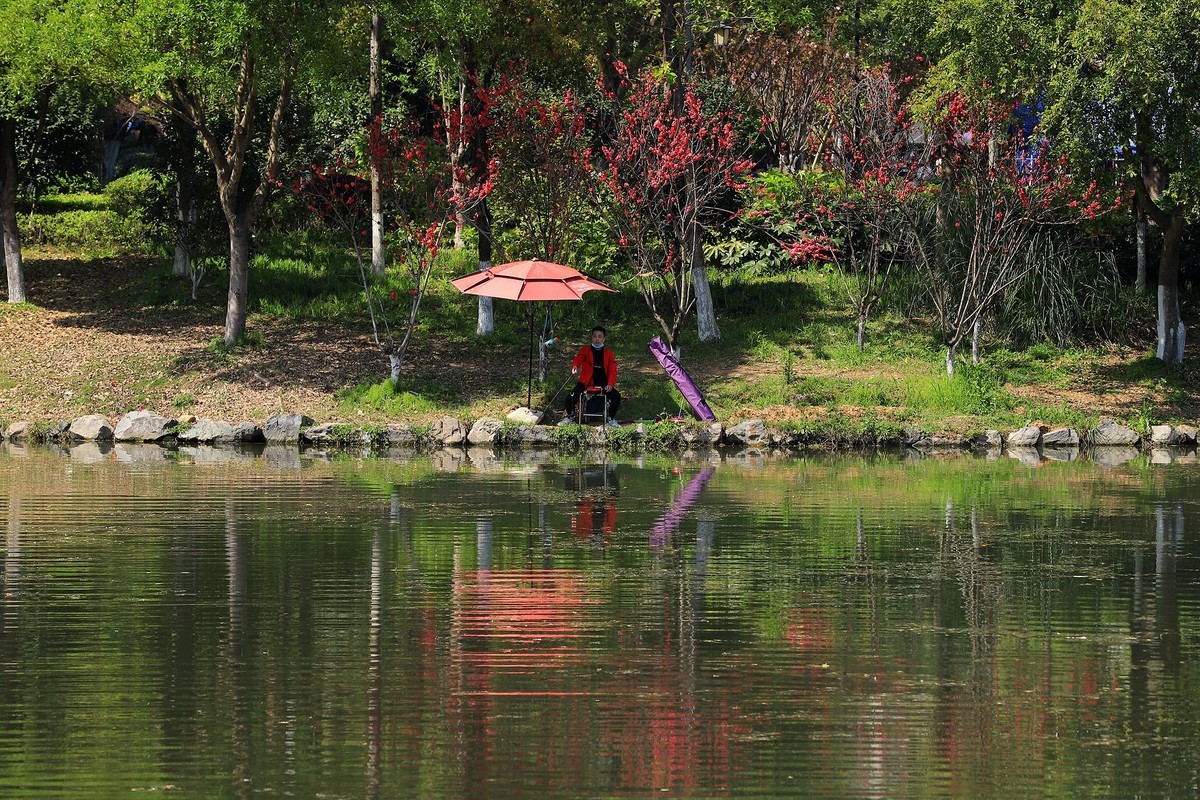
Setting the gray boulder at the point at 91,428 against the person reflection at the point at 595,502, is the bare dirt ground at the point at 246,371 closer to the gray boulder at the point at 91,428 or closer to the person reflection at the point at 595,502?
the gray boulder at the point at 91,428

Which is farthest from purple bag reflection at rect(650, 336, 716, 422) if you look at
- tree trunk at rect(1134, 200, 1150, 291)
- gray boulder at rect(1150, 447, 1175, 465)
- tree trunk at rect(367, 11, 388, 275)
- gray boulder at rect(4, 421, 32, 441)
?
tree trunk at rect(1134, 200, 1150, 291)

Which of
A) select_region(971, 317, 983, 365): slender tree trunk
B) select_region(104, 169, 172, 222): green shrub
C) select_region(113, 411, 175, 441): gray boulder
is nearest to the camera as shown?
select_region(113, 411, 175, 441): gray boulder

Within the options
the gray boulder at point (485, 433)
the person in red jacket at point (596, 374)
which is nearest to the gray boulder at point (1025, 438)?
the person in red jacket at point (596, 374)

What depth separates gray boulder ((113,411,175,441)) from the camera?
24.8 metres

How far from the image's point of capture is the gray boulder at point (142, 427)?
24812 mm

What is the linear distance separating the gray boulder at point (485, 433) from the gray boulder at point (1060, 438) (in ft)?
27.3

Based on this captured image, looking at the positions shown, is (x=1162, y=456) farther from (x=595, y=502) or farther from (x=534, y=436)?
(x=595, y=502)

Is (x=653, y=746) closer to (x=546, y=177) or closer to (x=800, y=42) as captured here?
(x=546, y=177)

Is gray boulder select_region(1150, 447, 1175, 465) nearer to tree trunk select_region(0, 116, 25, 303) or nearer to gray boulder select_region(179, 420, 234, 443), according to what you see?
gray boulder select_region(179, 420, 234, 443)

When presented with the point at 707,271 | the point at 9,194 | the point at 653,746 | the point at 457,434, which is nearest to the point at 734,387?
the point at 457,434

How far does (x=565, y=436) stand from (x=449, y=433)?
177 cm

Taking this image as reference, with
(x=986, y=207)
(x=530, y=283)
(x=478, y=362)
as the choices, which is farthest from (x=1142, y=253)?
(x=530, y=283)

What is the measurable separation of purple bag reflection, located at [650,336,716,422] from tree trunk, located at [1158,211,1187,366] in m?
8.55

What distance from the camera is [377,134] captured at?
26.4 meters
